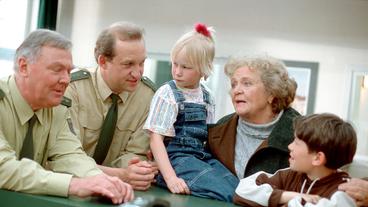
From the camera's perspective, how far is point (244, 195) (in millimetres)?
1659

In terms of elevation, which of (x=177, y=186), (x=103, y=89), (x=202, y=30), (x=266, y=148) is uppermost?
(x=202, y=30)

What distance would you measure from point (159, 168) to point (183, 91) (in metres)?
0.34

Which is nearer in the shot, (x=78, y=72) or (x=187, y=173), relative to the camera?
(x=187, y=173)

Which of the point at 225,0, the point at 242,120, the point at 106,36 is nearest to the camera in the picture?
the point at 242,120

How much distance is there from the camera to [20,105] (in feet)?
5.84

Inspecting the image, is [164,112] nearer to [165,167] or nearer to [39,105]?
[165,167]

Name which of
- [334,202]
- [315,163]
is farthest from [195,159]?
[334,202]

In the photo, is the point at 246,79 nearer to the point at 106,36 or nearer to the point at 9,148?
the point at 106,36

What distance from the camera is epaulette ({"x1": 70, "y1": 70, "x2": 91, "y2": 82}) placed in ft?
7.45

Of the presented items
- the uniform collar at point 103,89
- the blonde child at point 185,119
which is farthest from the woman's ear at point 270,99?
the uniform collar at point 103,89

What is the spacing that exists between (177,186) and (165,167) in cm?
10

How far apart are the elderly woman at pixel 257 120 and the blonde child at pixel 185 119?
0.07 metres

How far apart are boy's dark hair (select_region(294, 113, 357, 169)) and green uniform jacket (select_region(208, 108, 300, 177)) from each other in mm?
300

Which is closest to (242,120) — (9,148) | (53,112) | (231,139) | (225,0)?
(231,139)
